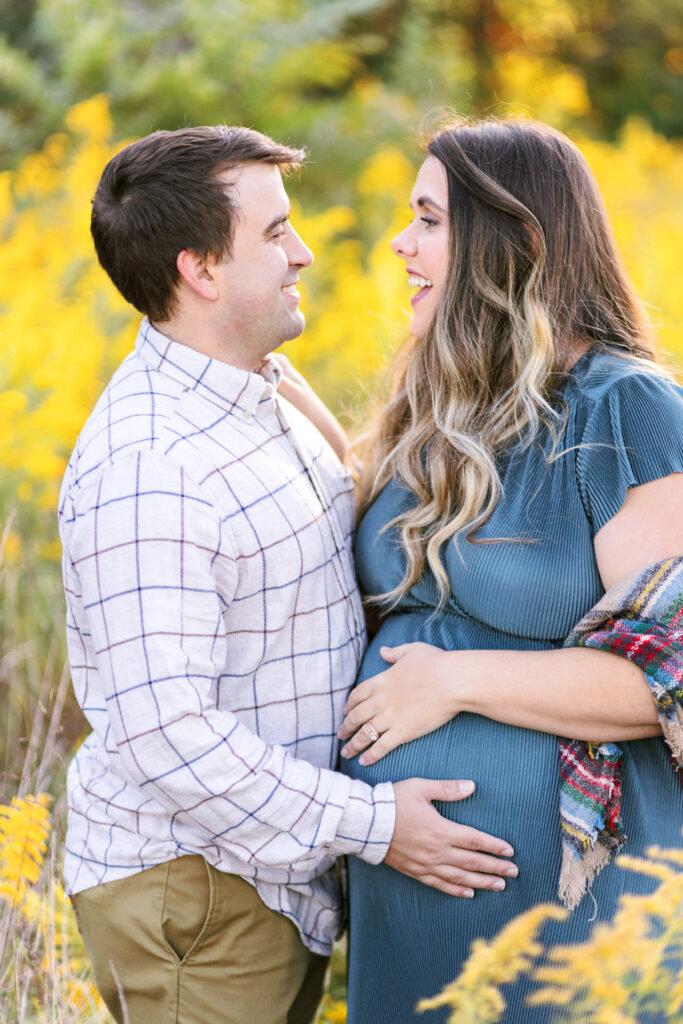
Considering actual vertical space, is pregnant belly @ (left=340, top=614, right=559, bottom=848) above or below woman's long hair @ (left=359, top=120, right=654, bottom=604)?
below

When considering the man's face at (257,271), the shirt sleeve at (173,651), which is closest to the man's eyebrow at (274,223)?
the man's face at (257,271)

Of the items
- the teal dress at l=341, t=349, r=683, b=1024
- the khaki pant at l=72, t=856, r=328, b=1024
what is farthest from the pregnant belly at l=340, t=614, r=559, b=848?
the khaki pant at l=72, t=856, r=328, b=1024

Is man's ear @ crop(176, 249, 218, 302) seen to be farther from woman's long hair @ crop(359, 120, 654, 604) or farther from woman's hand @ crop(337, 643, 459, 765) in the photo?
woman's hand @ crop(337, 643, 459, 765)

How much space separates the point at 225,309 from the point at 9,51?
712 centimetres


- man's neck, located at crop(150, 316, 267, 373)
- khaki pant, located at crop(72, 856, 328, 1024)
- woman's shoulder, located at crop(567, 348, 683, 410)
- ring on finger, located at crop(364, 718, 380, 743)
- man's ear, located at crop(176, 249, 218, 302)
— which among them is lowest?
khaki pant, located at crop(72, 856, 328, 1024)

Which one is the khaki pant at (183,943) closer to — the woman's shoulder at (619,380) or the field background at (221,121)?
the field background at (221,121)

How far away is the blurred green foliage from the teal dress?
182 inches

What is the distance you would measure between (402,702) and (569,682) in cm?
34

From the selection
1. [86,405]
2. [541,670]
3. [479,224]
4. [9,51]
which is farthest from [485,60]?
[541,670]

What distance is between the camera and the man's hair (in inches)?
76.8

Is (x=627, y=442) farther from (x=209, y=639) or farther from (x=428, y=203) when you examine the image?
(x=209, y=639)

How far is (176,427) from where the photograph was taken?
1.86 m

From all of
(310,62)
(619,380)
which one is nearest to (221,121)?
(310,62)

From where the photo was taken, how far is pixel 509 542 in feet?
6.40
